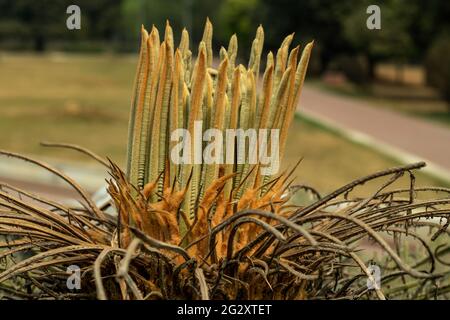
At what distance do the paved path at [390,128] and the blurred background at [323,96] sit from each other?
1.2 inches

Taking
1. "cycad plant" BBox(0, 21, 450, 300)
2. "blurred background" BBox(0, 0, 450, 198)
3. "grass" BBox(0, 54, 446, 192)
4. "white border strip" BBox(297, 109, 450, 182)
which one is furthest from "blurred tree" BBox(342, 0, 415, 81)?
"cycad plant" BBox(0, 21, 450, 300)

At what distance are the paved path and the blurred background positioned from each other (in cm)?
3

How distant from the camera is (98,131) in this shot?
66.4ft

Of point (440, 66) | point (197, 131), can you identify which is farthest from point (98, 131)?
point (197, 131)

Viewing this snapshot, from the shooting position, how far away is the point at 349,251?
1.53 metres

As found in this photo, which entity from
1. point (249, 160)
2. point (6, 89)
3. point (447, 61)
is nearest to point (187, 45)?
point (249, 160)

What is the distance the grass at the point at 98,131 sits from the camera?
14500mm

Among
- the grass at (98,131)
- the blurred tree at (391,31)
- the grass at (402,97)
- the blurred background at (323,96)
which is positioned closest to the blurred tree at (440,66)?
the blurred background at (323,96)

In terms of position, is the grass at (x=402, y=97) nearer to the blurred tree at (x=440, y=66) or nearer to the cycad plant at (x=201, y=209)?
the blurred tree at (x=440, y=66)

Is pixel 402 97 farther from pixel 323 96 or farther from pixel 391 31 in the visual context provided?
pixel 391 31

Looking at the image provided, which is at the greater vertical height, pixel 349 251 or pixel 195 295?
pixel 349 251

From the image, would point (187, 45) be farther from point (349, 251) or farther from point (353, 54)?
point (353, 54)

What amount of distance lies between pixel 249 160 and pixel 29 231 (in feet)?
1.68

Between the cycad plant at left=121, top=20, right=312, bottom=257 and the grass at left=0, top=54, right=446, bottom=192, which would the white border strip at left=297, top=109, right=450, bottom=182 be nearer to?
the grass at left=0, top=54, right=446, bottom=192
